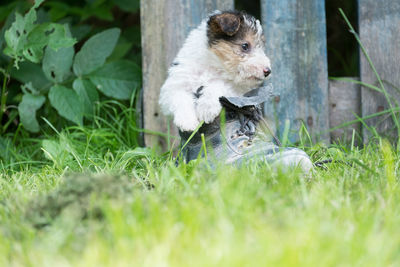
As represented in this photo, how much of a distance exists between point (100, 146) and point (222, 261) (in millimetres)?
2192

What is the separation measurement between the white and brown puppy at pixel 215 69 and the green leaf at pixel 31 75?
130 cm

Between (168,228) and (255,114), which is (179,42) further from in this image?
(168,228)

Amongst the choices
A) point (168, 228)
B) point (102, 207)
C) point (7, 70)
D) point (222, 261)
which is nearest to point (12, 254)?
point (102, 207)

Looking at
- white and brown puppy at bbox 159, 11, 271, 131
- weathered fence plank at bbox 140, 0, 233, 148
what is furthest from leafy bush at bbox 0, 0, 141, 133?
white and brown puppy at bbox 159, 11, 271, 131

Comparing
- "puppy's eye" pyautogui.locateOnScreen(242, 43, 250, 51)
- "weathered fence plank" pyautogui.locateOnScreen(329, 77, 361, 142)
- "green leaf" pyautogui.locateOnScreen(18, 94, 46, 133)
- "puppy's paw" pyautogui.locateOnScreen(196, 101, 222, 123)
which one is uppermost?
"puppy's eye" pyautogui.locateOnScreen(242, 43, 250, 51)

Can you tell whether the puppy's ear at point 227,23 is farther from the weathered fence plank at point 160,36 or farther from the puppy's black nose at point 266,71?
the weathered fence plank at point 160,36

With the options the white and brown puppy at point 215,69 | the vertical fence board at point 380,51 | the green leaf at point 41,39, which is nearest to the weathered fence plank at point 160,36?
the green leaf at point 41,39

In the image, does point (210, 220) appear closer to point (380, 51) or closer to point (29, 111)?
point (29, 111)

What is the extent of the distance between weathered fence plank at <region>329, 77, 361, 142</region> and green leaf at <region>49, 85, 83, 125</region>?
1.70 meters

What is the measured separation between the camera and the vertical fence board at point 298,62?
3.34 m

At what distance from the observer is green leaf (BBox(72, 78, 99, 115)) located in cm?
341

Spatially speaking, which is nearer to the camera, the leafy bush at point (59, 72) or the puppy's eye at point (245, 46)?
the puppy's eye at point (245, 46)

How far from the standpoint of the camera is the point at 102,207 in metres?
1.63

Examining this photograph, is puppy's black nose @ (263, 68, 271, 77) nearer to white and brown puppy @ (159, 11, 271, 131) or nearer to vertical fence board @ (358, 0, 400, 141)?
white and brown puppy @ (159, 11, 271, 131)
